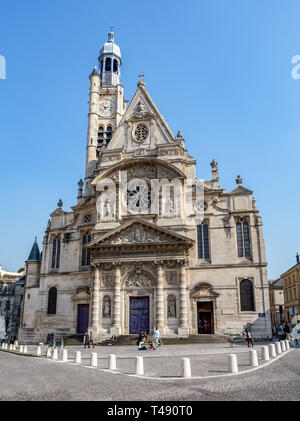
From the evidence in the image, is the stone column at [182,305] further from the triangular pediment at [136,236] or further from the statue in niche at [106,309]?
the statue in niche at [106,309]

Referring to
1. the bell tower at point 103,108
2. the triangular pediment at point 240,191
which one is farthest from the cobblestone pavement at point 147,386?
the bell tower at point 103,108

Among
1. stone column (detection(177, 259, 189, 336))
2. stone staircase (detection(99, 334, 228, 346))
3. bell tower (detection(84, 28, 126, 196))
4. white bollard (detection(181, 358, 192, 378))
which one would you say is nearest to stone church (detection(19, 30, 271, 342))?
stone column (detection(177, 259, 189, 336))

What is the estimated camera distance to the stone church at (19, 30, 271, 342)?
3253cm

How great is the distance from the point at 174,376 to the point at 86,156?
3489cm

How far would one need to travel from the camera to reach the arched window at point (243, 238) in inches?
1342

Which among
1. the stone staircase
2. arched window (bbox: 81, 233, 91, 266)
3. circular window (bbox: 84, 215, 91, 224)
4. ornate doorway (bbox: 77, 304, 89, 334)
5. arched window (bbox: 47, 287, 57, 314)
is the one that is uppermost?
circular window (bbox: 84, 215, 91, 224)

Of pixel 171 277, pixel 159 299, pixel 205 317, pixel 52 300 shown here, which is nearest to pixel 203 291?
pixel 205 317

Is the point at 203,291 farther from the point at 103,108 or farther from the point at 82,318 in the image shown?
the point at 103,108

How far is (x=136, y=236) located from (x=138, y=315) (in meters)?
6.81

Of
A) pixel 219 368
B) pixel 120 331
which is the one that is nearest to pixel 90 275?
pixel 120 331

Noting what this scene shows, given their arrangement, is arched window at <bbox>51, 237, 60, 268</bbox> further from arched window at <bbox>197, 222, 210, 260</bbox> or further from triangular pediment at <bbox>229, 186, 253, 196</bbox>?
triangular pediment at <bbox>229, 186, 253, 196</bbox>

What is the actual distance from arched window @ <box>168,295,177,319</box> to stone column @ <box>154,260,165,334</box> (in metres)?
0.65

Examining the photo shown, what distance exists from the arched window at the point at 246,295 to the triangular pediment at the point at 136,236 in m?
6.03

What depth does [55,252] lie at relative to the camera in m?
40.3
